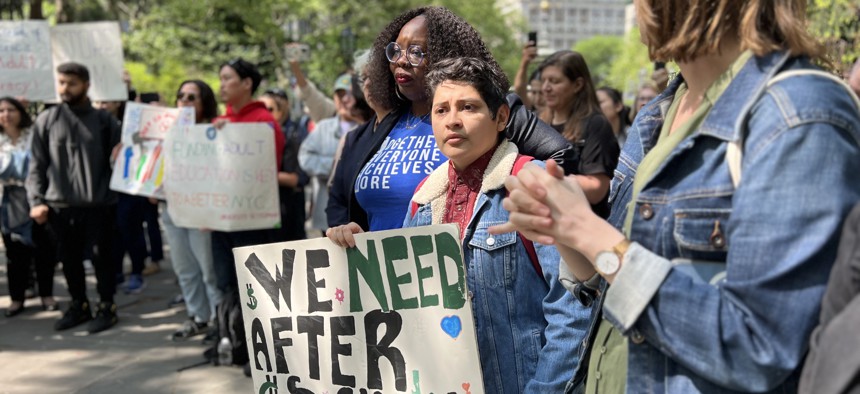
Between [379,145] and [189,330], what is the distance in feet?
13.4

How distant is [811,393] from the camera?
120 cm

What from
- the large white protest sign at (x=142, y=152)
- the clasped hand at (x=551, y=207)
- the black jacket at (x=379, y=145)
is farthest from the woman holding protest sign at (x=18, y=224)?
the clasped hand at (x=551, y=207)

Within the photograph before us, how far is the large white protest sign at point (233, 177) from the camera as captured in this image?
18.5 feet

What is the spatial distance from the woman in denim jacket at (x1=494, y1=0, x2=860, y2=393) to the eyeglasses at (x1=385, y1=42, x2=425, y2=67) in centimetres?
146

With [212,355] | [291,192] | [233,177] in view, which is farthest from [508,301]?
[291,192]

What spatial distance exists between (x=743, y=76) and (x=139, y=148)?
6348 millimetres

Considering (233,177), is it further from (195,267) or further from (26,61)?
(26,61)

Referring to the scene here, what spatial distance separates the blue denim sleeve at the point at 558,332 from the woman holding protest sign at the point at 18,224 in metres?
6.45

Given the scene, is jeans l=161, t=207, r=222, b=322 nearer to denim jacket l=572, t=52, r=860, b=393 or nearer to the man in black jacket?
the man in black jacket

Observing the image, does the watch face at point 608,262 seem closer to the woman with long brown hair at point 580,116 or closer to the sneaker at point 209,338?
the woman with long brown hair at point 580,116

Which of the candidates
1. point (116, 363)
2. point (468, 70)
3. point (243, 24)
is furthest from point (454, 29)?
point (243, 24)

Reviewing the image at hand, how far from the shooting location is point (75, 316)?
276 inches

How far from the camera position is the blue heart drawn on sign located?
88.4 inches

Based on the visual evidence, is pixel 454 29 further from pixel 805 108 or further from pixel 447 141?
pixel 805 108
